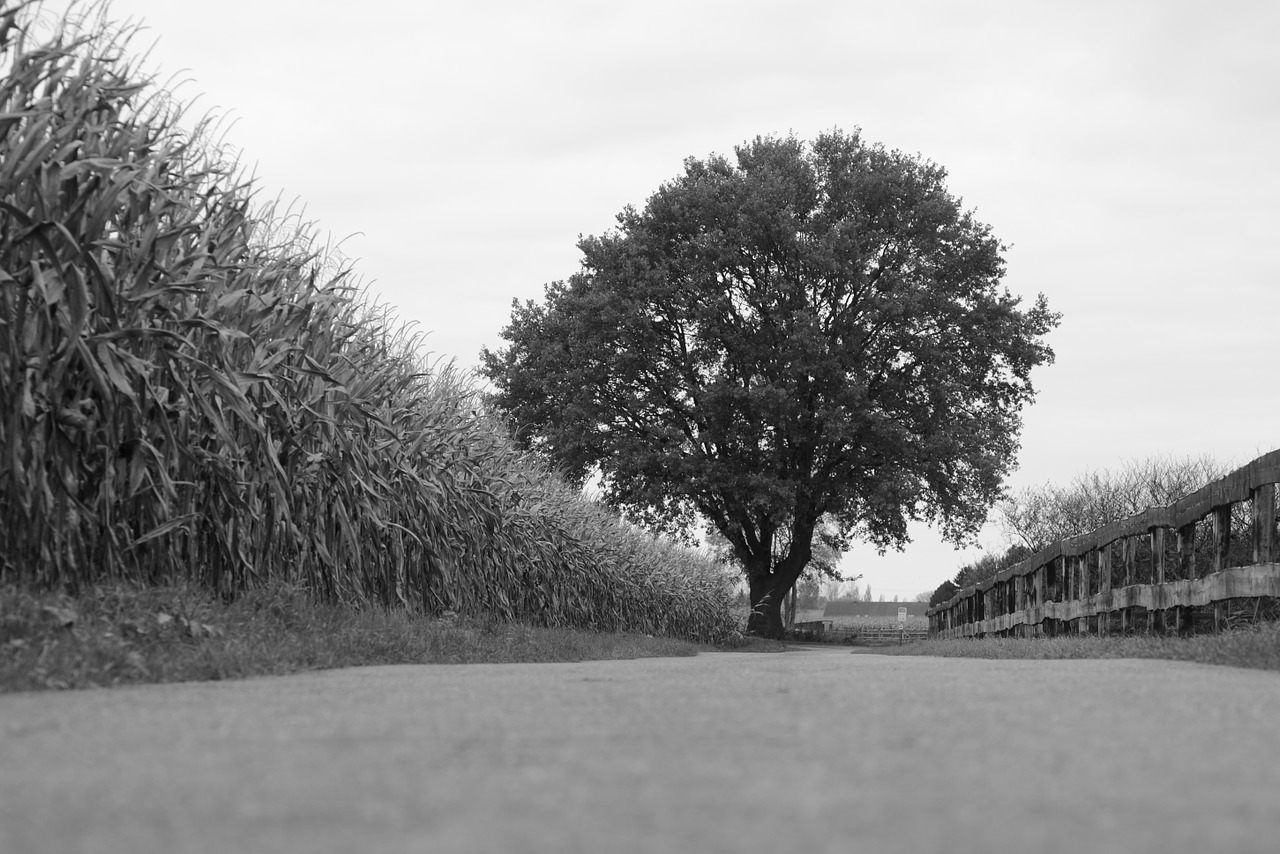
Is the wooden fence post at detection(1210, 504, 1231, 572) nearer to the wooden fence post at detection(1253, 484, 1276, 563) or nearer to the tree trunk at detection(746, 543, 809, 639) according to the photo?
the wooden fence post at detection(1253, 484, 1276, 563)

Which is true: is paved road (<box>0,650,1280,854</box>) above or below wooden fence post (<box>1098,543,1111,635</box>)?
below

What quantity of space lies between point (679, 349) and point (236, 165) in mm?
27547

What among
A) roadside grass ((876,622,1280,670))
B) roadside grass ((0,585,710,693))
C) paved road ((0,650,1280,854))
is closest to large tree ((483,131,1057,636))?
roadside grass ((876,622,1280,670))

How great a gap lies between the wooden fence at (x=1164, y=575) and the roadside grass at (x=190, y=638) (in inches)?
190

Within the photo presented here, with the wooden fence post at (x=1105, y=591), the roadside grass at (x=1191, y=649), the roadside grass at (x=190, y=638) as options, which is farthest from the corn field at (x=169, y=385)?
the wooden fence post at (x=1105, y=591)

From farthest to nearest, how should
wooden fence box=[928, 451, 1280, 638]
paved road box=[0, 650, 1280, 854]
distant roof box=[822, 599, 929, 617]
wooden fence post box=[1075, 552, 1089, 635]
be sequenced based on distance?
distant roof box=[822, 599, 929, 617], wooden fence post box=[1075, 552, 1089, 635], wooden fence box=[928, 451, 1280, 638], paved road box=[0, 650, 1280, 854]

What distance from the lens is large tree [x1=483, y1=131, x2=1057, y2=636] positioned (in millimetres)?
33031

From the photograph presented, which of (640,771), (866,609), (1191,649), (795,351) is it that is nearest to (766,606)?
(795,351)

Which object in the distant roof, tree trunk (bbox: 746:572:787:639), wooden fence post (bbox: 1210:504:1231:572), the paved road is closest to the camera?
the paved road

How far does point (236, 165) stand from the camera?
8594mm

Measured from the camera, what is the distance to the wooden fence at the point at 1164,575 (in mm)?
8375

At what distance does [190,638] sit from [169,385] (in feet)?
5.17

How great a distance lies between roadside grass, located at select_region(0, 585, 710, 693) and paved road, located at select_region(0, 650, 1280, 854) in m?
0.65

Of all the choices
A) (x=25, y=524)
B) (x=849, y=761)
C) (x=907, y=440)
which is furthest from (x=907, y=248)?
(x=849, y=761)
